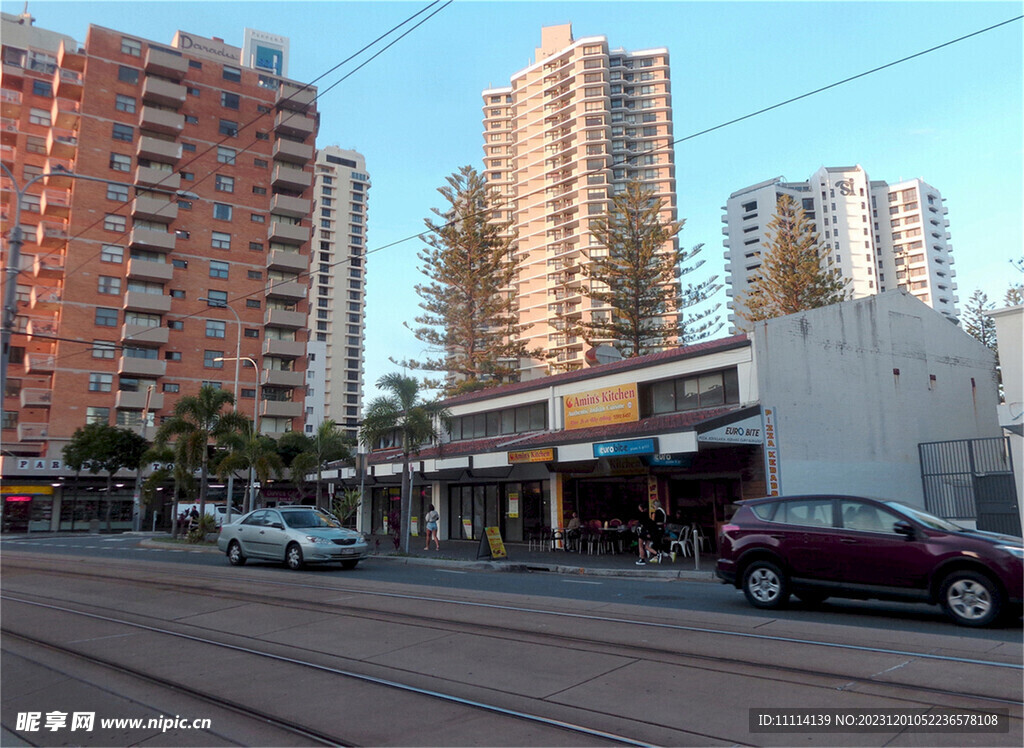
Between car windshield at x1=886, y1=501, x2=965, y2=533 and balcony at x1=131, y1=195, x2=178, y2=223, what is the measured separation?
60.6 m

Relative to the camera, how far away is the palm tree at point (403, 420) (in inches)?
937

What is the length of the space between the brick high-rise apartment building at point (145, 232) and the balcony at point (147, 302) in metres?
0.12

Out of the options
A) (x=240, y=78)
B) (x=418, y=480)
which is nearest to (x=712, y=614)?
(x=418, y=480)

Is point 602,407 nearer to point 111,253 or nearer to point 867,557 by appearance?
point 867,557

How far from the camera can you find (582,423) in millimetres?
26734

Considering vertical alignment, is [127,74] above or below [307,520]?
above

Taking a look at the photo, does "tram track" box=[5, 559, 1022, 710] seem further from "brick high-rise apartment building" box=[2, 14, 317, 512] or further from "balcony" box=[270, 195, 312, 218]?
"balcony" box=[270, 195, 312, 218]

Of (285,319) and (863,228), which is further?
(863,228)

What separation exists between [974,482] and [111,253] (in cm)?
5925

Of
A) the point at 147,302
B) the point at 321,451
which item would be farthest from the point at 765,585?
the point at 147,302

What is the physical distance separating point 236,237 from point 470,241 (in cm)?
2310

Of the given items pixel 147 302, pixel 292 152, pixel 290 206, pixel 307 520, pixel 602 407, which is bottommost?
pixel 307 520

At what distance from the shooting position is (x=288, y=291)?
218 feet

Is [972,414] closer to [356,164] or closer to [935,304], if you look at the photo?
[935,304]
